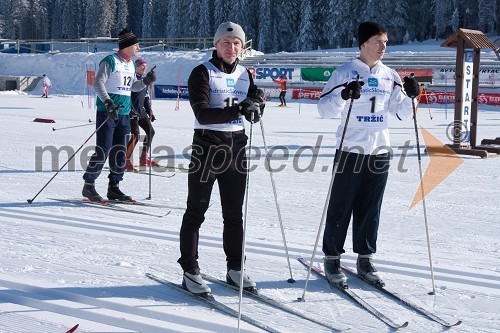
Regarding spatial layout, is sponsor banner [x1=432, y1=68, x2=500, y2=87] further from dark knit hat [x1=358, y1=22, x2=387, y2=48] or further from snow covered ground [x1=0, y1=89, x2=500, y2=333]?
dark knit hat [x1=358, y1=22, x2=387, y2=48]

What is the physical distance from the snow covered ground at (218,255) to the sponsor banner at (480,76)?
858 inches

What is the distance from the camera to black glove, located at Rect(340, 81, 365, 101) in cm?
→ 386

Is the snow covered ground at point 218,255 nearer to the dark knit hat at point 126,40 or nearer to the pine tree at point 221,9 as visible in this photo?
the dark knit hat at point 126,40

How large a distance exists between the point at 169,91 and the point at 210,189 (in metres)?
30.1

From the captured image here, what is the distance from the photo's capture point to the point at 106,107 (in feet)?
21.1

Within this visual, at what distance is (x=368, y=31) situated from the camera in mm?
4113

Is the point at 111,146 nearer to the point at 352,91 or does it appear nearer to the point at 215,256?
the point at 215,256

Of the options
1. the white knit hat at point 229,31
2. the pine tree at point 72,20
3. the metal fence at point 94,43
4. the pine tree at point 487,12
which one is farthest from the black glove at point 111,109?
the pine tree at point 72,20

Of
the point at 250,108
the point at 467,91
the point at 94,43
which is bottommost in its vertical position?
the point at 250,108

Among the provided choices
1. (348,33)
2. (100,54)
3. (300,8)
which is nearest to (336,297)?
(100,54)

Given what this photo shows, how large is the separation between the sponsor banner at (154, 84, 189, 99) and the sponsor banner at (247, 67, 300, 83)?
12.8 feet

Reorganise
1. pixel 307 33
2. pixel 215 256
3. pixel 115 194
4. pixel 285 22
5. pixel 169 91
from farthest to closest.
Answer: pixel 285 22
pixel 307 33
pixel 169 91
pixel 115 194
pixel 215 256

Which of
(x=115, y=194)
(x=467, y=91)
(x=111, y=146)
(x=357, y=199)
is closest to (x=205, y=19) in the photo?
(x=467, y=91)

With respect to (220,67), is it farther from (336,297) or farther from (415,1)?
(415,1)
